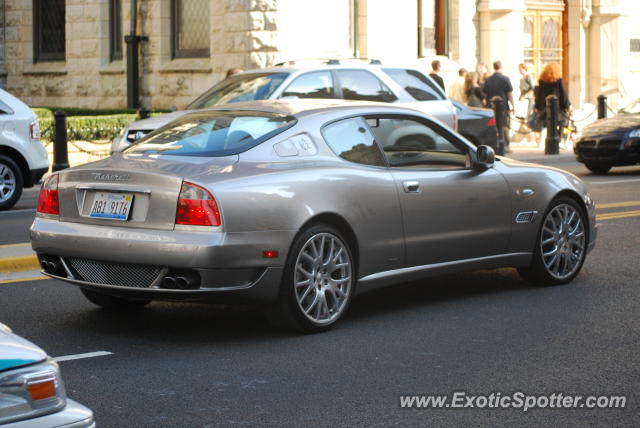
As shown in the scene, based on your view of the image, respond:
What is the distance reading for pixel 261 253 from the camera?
7051 millimetres

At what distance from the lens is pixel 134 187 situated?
23.6 feet

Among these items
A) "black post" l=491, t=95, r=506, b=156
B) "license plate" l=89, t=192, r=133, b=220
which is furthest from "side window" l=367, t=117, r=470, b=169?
"black post" l=491, t=95, r=506, b=156

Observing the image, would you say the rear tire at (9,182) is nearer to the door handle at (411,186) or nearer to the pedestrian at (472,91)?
the door handle at (411,186)

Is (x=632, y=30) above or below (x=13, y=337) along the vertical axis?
above

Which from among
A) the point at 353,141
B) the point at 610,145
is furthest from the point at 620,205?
the point at 353,141

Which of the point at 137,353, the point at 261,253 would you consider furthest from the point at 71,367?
the point at 261,253

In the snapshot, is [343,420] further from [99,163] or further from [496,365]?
[99,163]

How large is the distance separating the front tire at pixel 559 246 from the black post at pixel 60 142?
1160 cm

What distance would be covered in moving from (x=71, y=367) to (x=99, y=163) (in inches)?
63.9

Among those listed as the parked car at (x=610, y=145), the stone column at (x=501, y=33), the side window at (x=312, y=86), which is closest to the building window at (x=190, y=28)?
the stone column at (x=501, y=33)

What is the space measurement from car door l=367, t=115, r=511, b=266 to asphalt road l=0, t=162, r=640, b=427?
0.40 meters

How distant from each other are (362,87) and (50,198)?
9180 millimetres

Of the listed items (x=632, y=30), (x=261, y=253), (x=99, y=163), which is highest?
(x=632, y=30)

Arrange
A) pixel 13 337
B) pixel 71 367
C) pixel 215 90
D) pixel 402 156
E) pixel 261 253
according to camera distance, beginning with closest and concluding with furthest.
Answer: pixel 13 337 → pixel 71 367 → pixel 261 253 → pixel 402 156 → pixel 215 90
